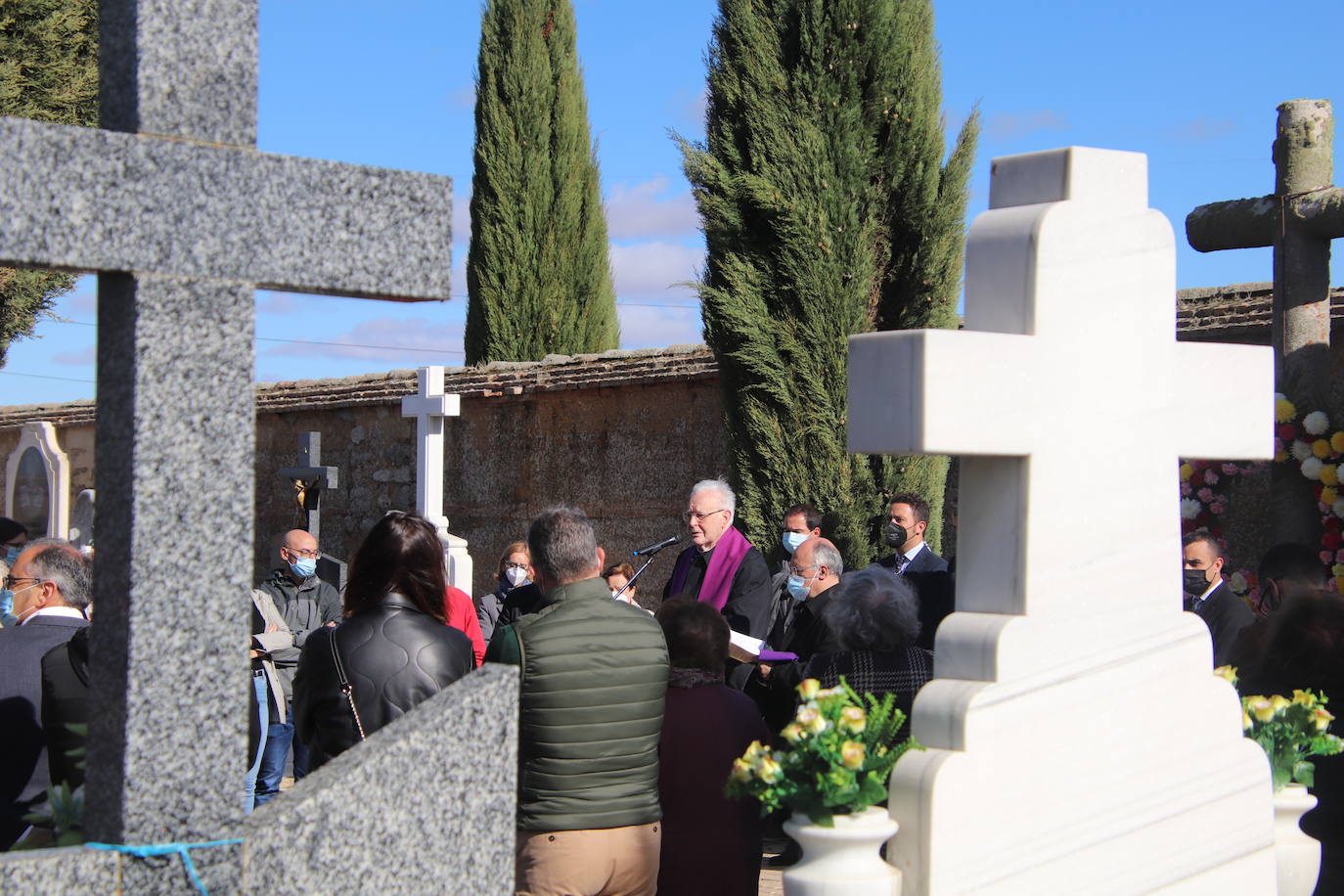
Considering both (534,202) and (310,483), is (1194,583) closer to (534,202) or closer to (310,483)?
(310,483)

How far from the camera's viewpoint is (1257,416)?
3447 millimetres

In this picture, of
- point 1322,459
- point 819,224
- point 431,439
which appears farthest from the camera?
point 431,439

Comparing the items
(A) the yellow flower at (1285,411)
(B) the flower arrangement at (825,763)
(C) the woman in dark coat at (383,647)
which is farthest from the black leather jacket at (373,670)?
(A) the yellow flower at (1285,411)

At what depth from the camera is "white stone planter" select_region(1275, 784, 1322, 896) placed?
11.2 feet

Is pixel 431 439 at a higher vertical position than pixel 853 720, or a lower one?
higher

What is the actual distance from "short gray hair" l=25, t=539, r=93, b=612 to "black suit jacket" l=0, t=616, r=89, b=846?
0.12 metres

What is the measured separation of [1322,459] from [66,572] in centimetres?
587

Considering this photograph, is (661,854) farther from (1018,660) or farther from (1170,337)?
(1170,337)

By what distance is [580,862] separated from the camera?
3645 millimetres

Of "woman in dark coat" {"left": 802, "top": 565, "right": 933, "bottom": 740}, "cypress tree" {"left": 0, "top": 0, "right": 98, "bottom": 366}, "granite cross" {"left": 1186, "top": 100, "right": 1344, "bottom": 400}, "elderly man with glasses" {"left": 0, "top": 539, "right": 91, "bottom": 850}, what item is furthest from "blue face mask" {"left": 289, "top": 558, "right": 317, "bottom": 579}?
"cypress tree" {"left": 0, "top": 0, "right": 98, "bottom": 366}

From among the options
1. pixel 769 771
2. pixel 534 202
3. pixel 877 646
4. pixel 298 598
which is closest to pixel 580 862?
pixel 769 771

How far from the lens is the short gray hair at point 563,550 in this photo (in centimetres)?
379

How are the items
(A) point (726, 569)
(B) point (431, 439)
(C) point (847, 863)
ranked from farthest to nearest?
1. (B) point (431, 439)
2. (A) point (726, 569)
3. (C) point (847, 863)

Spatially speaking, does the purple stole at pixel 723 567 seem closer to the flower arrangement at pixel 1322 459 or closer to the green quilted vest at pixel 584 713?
the flower arrangement at pixel 1322 459
